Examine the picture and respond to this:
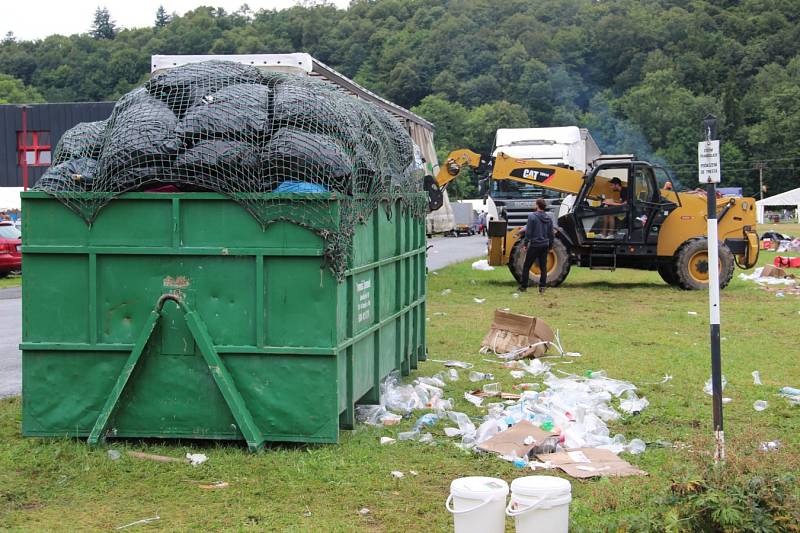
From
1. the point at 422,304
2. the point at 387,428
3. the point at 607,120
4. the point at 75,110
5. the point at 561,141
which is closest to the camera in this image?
the point at 387,428

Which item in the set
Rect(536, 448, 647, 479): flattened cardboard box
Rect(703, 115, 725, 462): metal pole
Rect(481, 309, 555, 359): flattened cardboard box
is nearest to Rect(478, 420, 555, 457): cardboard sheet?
Rect(536, 448, 647, 479): flattened cardboard box

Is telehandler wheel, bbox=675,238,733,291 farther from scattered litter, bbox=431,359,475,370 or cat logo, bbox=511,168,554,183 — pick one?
scattered litter, bbox=431,359,475,370

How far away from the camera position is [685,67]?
3861 inches

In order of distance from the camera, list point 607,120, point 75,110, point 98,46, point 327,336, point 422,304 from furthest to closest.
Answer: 1. point 607,120
2. point 98,46
3. point 75,110
4. point 422,304
5. point 327,336

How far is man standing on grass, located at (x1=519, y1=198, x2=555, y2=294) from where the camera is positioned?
Result: 18.3 m

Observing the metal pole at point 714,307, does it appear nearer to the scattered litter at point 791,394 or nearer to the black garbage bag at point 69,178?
the scattered litter at point 791,394

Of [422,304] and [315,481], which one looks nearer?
[315,481]

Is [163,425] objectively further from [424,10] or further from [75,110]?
[424,10]

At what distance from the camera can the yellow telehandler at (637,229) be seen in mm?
19031

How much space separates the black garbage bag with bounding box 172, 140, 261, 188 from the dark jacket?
11904 millimetres

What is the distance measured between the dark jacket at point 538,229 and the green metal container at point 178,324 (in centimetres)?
1172

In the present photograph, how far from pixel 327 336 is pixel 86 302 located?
1692mm

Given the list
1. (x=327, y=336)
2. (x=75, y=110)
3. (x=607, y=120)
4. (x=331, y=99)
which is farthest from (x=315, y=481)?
(x=607, y=120)

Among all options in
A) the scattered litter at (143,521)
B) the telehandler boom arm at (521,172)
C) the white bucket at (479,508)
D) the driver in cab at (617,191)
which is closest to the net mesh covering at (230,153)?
the scattered litter at (143,521)
